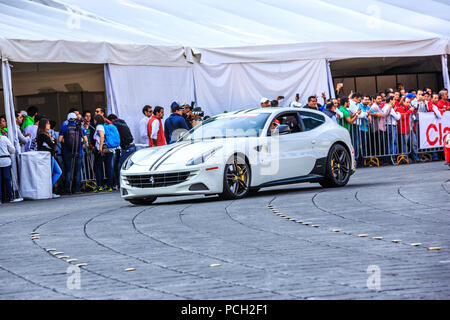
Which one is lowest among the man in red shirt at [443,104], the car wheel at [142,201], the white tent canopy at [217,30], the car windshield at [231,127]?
Result: the car wheel at [142,201]

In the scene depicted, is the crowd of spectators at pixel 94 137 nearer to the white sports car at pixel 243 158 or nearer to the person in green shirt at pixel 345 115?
the person in green shirt at pixel 345 115

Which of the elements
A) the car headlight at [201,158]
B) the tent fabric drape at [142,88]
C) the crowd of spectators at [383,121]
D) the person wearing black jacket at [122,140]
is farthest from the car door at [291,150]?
the crowd of spectators at [383,121]

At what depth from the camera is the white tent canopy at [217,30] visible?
1803 centimetres

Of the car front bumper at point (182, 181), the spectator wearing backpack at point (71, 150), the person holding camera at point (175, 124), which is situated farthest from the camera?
the person holding camera at point (175, 124)

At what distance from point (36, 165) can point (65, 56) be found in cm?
236

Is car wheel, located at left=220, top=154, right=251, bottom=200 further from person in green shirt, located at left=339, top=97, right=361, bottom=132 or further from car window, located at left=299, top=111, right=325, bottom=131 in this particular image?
person in green shirt, located at left=339, top=97, right=361, bottom=132

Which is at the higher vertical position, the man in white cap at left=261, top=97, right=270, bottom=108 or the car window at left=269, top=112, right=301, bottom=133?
the man in white cap at left=261, top=97, right=270, bottom=108

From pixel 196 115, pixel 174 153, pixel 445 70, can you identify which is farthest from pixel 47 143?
pixel 445 70

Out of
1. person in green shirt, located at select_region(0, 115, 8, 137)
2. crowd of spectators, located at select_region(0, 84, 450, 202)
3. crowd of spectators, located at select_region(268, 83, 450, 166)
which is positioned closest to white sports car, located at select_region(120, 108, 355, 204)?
crowd of spectators, located at select_region(0, 84, 450, 202)

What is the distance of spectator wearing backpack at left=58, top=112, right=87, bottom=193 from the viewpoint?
18203 millimetres

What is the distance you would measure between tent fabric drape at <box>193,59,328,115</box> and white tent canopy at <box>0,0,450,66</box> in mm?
263

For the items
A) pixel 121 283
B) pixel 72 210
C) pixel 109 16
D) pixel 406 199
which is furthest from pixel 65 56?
pixel 121 283

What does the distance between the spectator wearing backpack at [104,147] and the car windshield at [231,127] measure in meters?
4.22
